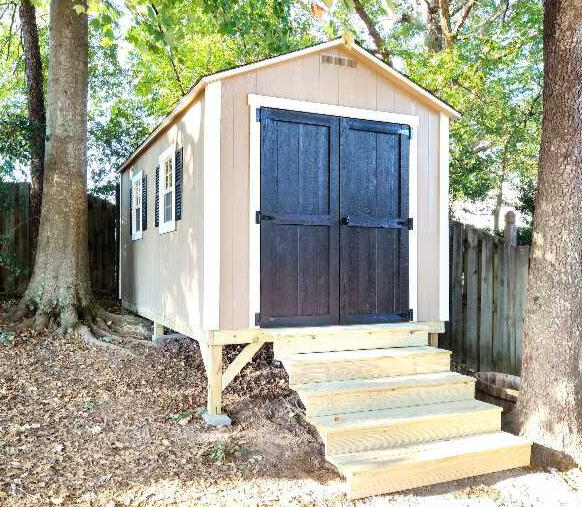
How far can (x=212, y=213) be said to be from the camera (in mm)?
4906

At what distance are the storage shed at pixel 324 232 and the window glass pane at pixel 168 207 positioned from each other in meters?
0.38

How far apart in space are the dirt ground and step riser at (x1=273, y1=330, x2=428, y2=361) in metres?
0.72

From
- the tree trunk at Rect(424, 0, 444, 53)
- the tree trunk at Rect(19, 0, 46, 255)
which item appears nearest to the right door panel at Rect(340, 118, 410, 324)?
the tree trunk at Rect(19, 0, 46, 255)

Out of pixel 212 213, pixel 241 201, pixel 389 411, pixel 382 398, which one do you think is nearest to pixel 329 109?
pixel 241 201

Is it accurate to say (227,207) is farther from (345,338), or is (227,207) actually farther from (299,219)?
(345,338)

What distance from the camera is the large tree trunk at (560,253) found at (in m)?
4.21

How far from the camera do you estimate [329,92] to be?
17.9 ft

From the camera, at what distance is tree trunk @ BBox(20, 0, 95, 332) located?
7.29 meters

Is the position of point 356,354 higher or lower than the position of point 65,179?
lower

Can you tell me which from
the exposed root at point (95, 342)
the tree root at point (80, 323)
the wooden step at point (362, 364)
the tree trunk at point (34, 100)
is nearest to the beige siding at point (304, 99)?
the wooden step at point (362, 364)

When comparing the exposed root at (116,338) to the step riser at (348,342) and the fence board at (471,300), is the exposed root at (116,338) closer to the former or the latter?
the step riser at (348,342)

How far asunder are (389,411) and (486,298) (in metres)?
2.52

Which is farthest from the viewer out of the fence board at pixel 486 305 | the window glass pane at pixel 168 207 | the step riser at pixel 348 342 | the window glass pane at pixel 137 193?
the window glass pane at pixel 137 193

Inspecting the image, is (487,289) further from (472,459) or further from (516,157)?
(516,157)
